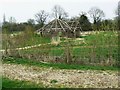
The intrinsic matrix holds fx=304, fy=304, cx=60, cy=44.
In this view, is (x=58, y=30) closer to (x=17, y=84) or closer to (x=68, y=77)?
(x=68, y=77)

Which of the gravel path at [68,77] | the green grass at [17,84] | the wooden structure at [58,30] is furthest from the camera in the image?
the wooden structure at [58,30]

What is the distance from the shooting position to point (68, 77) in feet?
37.9

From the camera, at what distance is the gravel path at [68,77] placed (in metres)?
10.2

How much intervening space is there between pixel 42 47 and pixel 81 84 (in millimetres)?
10233

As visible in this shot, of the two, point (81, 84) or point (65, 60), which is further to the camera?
point (65, 60)

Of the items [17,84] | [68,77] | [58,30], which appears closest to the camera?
[17,84]

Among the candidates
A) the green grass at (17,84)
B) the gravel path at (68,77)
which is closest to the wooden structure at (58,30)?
the gravel path at (68,77)

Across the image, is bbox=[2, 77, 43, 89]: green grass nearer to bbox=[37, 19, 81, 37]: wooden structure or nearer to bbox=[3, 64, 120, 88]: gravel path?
bbox=[3, 64, 120, 88]: gravel path

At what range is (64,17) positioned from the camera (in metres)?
54.2

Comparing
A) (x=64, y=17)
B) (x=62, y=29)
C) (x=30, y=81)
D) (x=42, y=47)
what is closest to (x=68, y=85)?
(x=30, y=81)

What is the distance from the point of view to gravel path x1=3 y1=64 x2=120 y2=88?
10.2m

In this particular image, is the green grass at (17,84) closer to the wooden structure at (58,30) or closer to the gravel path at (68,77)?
the gravel path at (68,77)

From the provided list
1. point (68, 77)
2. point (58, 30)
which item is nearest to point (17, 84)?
point (68, 77)

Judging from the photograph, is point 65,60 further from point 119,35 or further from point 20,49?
point 20,49
